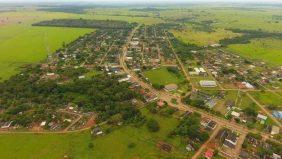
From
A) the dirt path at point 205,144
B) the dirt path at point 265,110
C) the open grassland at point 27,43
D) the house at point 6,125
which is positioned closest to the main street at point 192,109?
the dirt path at point 205,144

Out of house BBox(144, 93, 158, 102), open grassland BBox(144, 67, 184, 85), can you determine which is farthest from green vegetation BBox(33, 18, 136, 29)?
house BBox(144, 93, 158, 102)

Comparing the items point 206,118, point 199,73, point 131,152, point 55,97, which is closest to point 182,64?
point 199,73

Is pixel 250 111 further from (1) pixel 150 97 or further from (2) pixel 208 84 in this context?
(1) pixel 150 97

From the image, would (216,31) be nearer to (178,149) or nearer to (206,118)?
(206,118)

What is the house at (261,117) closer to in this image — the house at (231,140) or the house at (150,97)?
the house at (231,140)

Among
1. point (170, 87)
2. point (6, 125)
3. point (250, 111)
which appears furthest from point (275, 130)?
point (6, 125)

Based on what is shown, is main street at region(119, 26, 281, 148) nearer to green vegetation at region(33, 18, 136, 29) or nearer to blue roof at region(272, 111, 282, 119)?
blue roof at region(272, 111, 282, 119)
